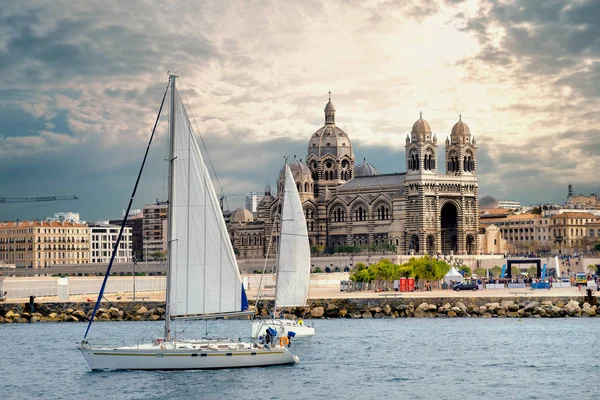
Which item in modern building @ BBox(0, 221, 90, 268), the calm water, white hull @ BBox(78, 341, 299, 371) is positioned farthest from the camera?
modern building @ BBox(0, 221, 90, 268)

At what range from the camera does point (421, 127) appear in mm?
143750

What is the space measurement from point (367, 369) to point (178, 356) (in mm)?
9031

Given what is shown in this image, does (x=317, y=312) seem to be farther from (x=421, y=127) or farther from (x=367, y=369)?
(x=421, y=127)

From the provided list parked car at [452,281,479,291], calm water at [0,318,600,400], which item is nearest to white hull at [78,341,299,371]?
calm water at [0,318,600,400]

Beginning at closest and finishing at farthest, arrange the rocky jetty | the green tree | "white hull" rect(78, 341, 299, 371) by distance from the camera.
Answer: "white hull" rect(78, 341, 299, 371)
the rocky jetty
the green tree

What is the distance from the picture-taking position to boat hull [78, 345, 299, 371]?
44656mm

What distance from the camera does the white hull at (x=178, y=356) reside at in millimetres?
44656

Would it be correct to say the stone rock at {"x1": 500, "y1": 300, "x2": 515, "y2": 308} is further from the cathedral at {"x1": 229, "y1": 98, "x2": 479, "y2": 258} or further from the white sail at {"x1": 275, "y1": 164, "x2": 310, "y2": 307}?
the cathedral at {"x1": 229, "y1": 98, "x2": 479, "y2": 258}

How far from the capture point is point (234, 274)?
4500 centimetres

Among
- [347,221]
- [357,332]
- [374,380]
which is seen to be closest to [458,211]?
[347,221]

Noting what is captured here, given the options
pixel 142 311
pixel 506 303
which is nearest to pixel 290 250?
pixel 142 311

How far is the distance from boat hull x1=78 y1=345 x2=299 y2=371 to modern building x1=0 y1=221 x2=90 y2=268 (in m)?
119

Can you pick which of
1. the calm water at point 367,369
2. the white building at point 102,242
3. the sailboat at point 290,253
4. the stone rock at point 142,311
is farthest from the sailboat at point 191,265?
the white building at point 102,242

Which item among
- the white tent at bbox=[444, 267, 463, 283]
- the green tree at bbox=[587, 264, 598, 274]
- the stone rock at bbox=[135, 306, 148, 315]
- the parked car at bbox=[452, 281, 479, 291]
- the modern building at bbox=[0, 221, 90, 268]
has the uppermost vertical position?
the modern building at bbox=[0, 221, 90, 268]
